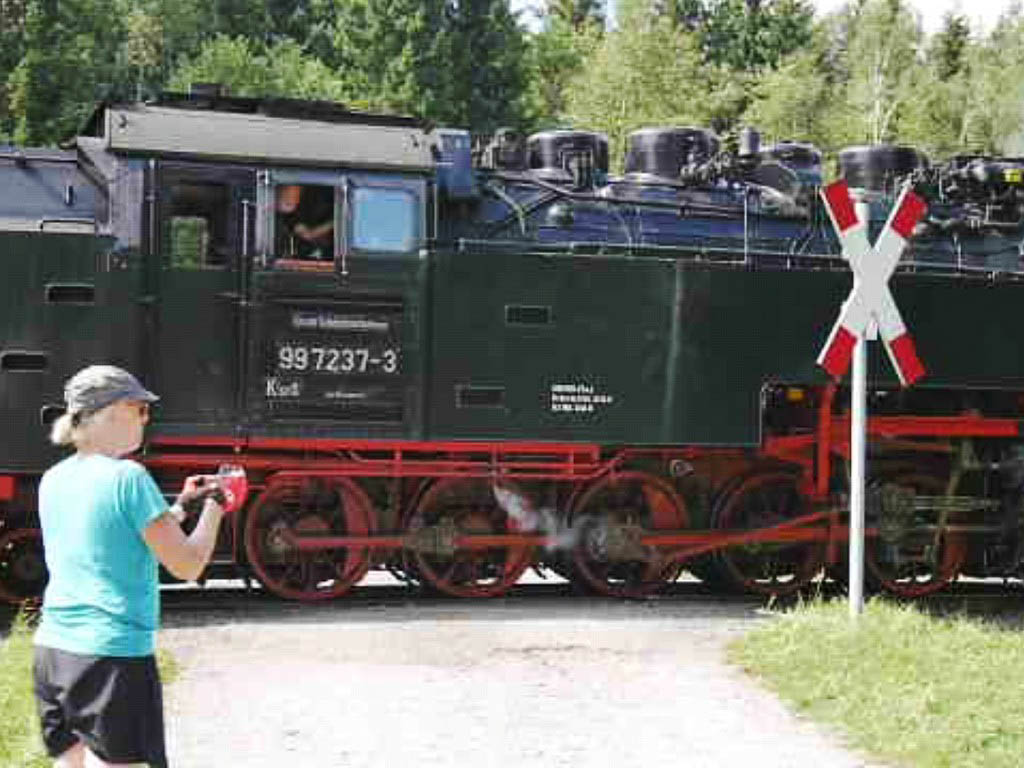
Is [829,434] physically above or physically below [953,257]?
below

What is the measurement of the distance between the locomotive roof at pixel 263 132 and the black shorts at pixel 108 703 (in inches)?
245

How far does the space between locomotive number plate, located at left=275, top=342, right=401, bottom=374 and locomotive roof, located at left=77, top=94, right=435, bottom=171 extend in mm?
1263

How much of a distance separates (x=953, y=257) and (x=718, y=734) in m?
6.86

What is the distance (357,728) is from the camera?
683 centimetres

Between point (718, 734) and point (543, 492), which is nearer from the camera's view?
point (718, 734)

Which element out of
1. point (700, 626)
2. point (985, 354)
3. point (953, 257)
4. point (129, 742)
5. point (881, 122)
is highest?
point (881, 122)

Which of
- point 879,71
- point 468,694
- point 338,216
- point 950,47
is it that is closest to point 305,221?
point 338,216

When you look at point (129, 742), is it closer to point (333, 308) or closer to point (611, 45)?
point (333, 308)

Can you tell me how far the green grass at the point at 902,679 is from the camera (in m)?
6.61

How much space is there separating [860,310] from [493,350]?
9.44 feet

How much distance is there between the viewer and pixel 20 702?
693 cm

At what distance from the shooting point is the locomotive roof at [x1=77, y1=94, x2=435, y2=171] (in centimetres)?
1029

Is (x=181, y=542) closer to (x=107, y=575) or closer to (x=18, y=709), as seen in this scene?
(x=107, y=575)

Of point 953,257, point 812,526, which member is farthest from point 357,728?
point 953,257
